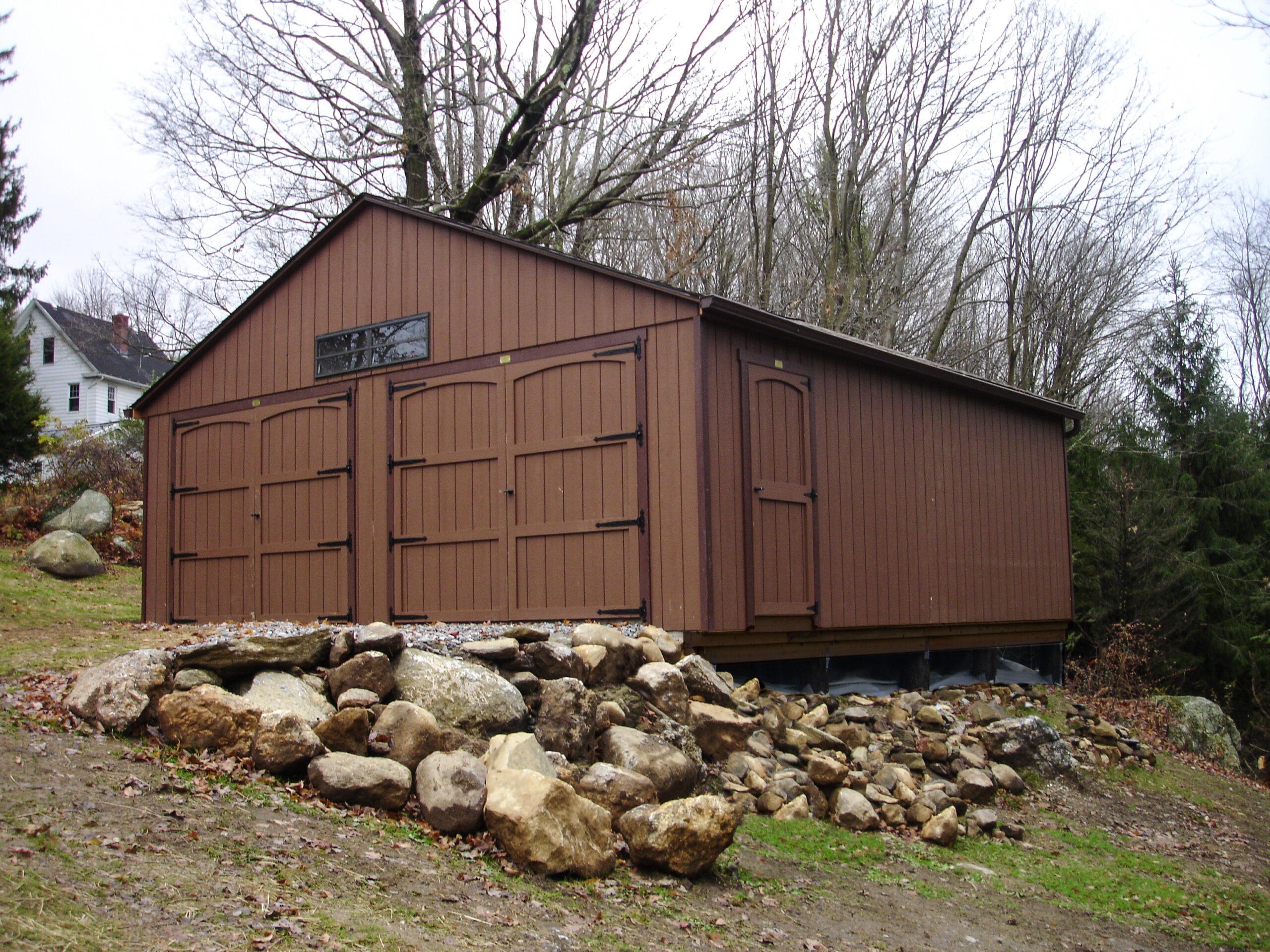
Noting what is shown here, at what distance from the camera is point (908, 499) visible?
40.2ft

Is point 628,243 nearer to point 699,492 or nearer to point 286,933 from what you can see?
point 699,492

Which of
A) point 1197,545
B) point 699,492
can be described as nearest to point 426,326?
point 699,492

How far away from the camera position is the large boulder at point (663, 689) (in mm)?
8234

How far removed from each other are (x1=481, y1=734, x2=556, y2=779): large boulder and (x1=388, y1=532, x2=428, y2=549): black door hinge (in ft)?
15.2

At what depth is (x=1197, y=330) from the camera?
76.2 ft

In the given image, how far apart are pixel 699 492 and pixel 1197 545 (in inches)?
634

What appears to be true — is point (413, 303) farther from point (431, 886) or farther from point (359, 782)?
point (431, 886)

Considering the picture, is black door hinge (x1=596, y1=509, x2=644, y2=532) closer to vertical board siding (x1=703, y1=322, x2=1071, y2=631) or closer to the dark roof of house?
vertical board siding (x1=703, y1=322, x2=1071, y2=631)

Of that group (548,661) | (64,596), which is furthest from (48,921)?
(64,596)

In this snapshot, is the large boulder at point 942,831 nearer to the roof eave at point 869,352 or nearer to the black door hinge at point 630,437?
the black door hinge at point 630,437

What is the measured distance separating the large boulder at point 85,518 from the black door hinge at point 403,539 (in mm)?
11624

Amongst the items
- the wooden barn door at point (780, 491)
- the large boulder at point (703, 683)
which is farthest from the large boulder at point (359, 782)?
the wooden barn door at point (780, 491)

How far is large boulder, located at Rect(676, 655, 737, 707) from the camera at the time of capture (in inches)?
344

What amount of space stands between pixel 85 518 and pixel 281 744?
54.2 feet
